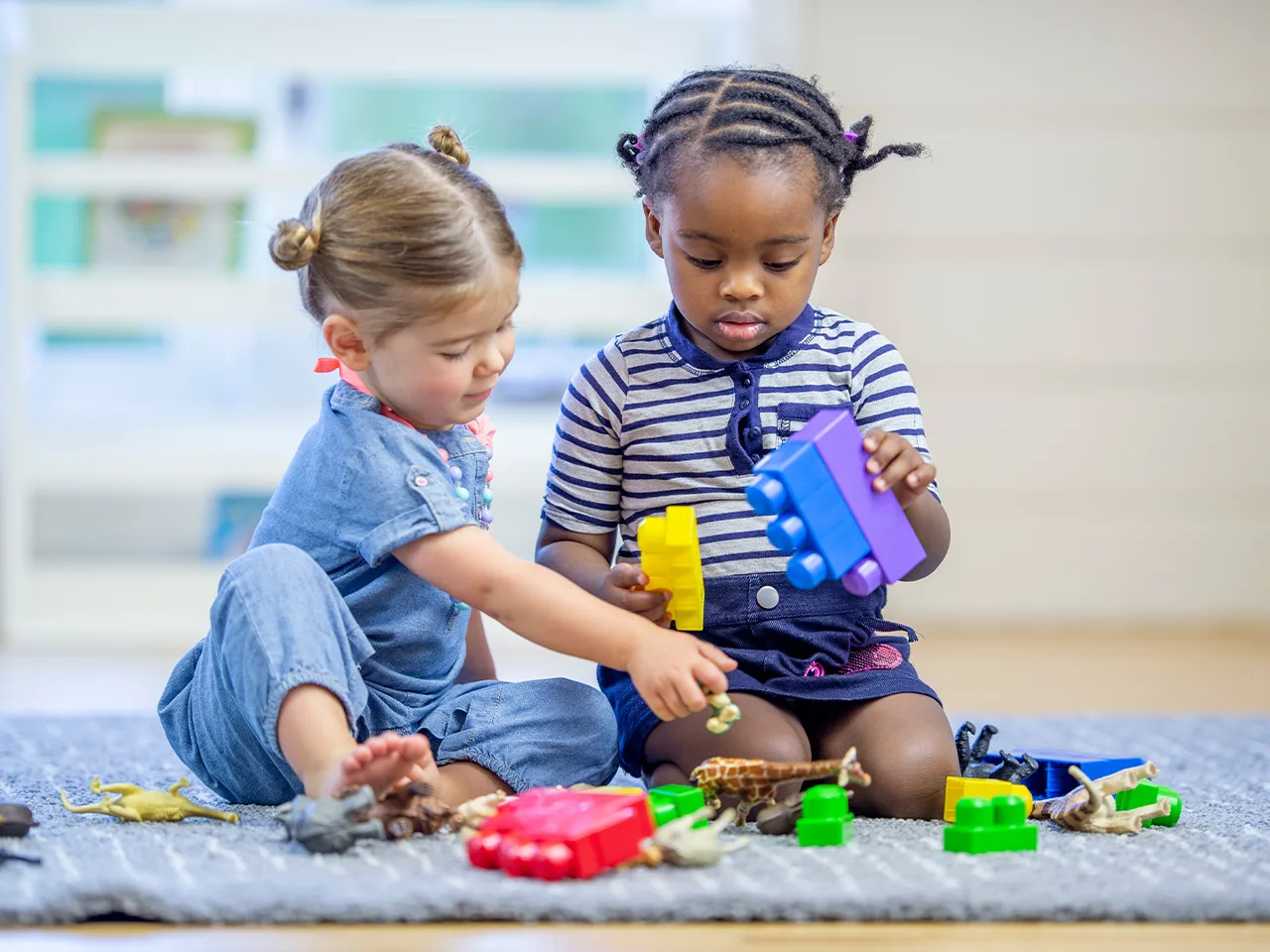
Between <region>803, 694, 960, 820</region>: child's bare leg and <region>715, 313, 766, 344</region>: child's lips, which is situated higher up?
<region>715, 313, 766, 344</region>: child's lips

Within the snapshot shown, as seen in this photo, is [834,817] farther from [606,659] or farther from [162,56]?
[162,56]

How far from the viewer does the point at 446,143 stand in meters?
1.14

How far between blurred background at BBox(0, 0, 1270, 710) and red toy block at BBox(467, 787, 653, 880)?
1.61 metres

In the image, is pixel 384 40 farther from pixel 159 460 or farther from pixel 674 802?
pixel 674 802

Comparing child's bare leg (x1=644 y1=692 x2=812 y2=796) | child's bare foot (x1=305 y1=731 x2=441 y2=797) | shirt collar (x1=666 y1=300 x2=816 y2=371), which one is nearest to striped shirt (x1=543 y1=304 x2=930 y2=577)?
shirt collar (x1=666 y1=300 x2=816 y2=371)

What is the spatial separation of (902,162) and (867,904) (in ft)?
6.51

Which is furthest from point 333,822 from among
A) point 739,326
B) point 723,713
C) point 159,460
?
point 159,460

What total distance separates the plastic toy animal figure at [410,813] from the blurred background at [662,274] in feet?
5.02

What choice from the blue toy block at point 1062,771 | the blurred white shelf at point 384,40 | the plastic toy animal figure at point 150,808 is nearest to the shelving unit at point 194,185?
the blurred white shelf at point 384,40

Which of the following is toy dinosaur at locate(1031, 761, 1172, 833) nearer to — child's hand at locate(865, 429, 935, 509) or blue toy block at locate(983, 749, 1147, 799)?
blue toy block at locate(983, 749, 1147, 799)

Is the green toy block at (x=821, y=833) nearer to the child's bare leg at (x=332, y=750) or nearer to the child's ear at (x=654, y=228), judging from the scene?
the child's bare leg at (x=332, y=750)

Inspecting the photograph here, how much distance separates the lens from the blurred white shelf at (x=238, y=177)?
2.50 metres

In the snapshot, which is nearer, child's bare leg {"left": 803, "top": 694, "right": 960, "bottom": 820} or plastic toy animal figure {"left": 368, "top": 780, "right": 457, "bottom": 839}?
plastic toy animal figure {"left": 368, "top": 780, "right": 457, "bottom": 839}

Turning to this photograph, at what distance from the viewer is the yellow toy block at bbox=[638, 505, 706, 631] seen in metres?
1.02
